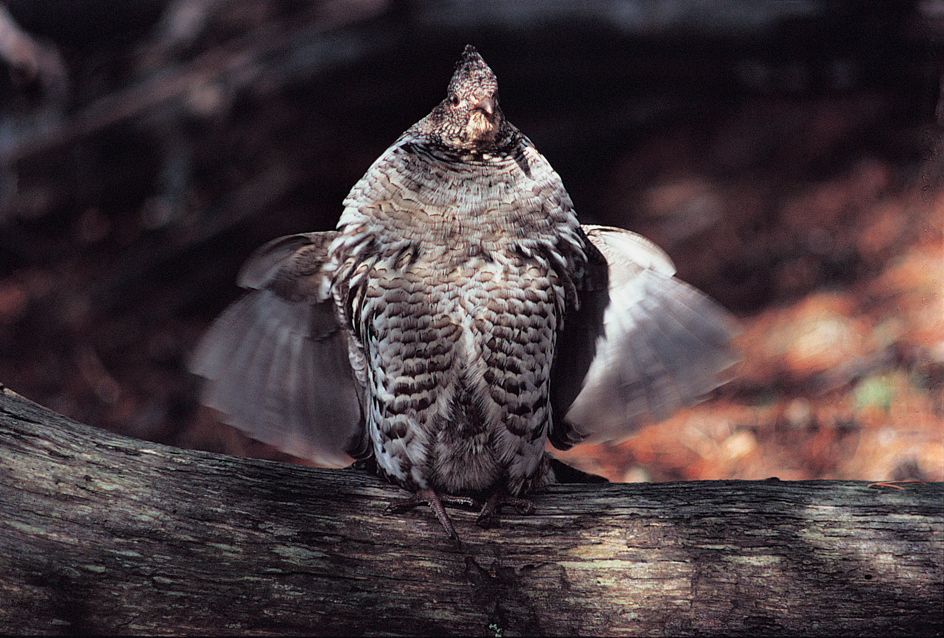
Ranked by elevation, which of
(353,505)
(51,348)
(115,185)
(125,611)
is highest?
(115,185)

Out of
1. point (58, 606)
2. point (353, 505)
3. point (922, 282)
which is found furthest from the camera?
point (922, 282)

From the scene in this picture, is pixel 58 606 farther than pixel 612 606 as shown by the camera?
No

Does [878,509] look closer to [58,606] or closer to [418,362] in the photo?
[418,362]

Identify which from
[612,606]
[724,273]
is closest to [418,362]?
[612,606]

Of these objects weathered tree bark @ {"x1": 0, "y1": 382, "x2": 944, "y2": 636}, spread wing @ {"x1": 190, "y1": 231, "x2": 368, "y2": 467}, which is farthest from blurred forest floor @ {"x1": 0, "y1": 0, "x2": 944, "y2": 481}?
spread wing @ {"x1": 190, "y1": 231, "x2": 368, "y2": 467}

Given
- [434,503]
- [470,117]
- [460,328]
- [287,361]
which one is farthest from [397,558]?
[470,117]

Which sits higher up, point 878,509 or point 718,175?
point 718,175

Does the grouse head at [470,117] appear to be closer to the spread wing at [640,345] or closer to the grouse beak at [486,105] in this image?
the grouse beak at [486,105]

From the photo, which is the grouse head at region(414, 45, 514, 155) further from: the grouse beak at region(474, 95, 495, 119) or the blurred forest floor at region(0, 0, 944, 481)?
the blurred forest floor at region(0, 0, 944, 481)

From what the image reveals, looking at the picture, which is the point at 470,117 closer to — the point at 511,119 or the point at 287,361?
the point at 287,361
